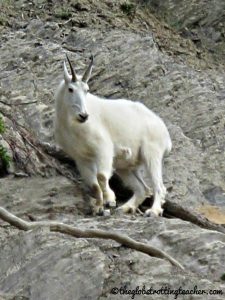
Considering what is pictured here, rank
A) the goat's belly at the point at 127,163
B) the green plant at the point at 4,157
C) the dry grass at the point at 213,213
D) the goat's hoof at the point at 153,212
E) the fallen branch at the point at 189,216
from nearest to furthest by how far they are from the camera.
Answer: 1. the goat's hoof at the point at 153,212
2. the fallen branch at the point at 189,216
3. the goat's belly at the point at 127,163
4. the green plant at the point at 4,157
5. the dry grass at the point at 213,213

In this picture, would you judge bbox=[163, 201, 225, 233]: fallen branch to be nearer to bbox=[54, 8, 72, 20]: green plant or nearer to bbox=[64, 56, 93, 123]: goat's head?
bbox=[64, 56, 93, 123]: goat's head

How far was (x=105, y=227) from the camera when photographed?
13.6 meters

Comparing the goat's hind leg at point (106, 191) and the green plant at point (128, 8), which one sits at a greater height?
the green plant at point (128, 8)

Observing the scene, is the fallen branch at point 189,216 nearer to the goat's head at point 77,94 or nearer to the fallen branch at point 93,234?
the goat's head at point 77,94

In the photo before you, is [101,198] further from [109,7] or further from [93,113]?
[109,7]

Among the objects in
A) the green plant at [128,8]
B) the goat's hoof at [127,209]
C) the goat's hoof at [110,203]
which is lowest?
the goat's hoof at [127,209]

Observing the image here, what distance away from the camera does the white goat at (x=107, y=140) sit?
15.2 metres

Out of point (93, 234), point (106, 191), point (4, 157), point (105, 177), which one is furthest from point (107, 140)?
point (93, 234)

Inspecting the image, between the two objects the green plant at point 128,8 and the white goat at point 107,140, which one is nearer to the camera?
the white goat at point 107,140

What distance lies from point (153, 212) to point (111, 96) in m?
5.97

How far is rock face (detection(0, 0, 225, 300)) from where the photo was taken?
11.8 meters

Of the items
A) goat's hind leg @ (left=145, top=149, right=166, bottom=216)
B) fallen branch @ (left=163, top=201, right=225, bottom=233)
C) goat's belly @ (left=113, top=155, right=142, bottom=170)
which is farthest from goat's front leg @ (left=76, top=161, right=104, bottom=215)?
fallen branch @ (left=163, top=201, right=225, bottom=233)

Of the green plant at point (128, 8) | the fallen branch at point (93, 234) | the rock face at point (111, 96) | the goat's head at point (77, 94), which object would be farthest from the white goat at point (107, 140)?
the green plant at point (128, 8)

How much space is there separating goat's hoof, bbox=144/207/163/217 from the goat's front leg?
0.68 meters
